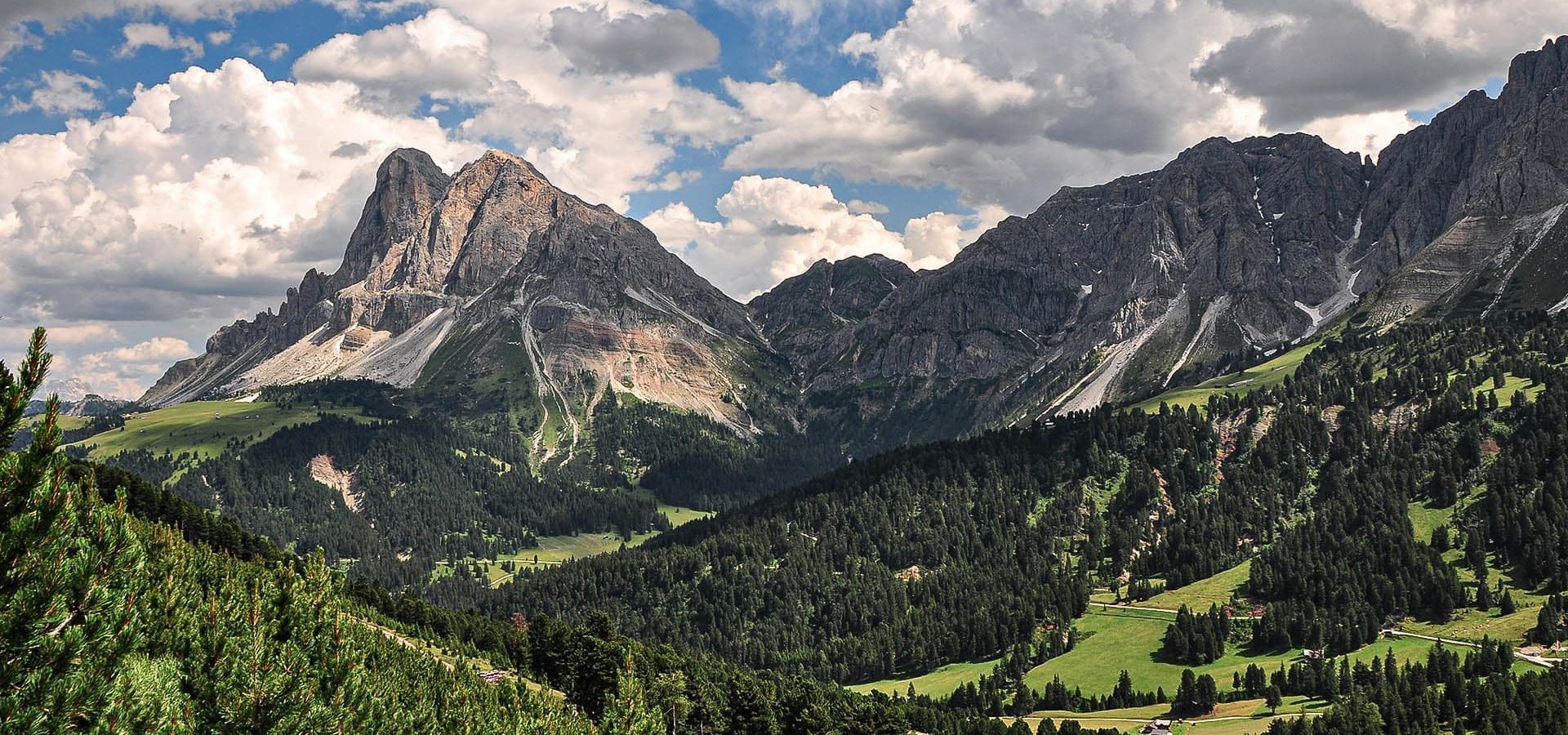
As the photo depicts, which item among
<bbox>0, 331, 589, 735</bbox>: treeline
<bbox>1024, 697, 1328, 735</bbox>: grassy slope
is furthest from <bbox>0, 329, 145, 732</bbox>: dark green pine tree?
<bbox>1024, 697, 1328, 735</bbox>: grassy slope

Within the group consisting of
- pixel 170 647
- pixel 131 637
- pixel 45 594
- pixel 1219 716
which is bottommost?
pixel 1219 716

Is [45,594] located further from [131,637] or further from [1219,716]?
[1219,716]

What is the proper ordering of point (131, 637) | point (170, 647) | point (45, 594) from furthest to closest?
point (170, 647) → point (131, 637) → point (45, 594)

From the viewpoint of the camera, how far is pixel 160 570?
64625mm

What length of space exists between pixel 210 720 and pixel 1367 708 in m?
158

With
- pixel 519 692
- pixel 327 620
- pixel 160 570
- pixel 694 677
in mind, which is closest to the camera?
pixel 327 620

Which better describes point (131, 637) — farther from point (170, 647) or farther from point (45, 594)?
point (170, 647)

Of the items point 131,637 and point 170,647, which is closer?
point 131,637

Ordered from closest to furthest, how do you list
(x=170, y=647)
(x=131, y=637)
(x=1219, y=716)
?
(x=131, y=637) < (x=170, y=647) < (x=1219, y=716)

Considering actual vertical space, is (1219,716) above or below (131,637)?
below

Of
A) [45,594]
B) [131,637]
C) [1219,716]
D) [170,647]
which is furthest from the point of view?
[1219,716]

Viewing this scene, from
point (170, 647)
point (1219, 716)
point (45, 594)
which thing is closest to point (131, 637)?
point (45, 594)

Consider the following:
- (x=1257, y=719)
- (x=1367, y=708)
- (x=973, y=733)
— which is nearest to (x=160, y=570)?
(x=973, y=733)

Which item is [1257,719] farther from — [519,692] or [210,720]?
[210,720]
